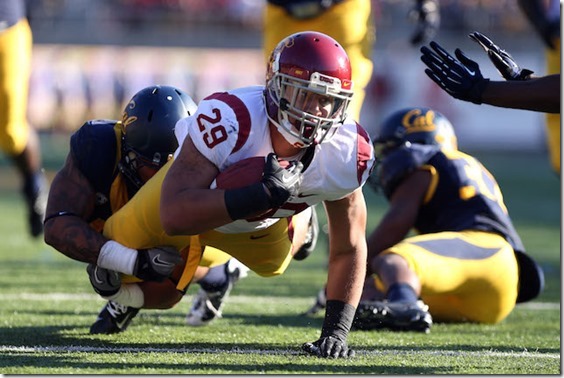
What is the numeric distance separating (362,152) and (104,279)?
106cm

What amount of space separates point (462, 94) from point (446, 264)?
1.08 m

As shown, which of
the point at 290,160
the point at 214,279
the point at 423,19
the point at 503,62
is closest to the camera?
the point at 290,160

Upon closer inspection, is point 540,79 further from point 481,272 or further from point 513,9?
point 513,9

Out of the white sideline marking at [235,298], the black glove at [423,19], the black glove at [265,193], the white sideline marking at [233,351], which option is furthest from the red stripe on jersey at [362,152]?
the black glove at [423,19]

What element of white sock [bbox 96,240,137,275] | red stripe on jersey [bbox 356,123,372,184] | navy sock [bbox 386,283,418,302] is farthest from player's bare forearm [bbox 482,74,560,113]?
white sock [bbox 96,240,137,275]

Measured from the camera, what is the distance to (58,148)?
61.3 feet

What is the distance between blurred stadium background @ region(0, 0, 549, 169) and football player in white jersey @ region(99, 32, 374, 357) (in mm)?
15156

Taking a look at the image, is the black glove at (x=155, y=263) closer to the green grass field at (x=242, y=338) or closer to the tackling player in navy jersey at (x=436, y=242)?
the green grass field at (x=242, y=338)

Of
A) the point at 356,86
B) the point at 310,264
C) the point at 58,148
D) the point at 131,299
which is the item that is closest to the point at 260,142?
the point at 131,299

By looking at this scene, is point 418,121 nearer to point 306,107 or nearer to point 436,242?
point 436,242

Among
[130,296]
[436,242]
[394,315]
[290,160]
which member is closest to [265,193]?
[290,160]

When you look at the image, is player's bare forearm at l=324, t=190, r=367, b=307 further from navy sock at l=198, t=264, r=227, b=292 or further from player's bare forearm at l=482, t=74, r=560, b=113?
navy sock at l=198, t=264, r=227, b=292

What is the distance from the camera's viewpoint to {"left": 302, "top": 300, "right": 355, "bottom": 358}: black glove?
3461mm

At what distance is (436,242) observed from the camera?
175 inches
